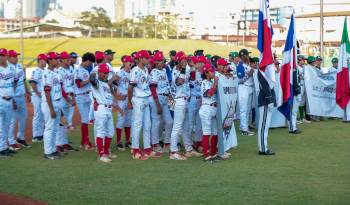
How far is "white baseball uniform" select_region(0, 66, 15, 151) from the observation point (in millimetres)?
11461

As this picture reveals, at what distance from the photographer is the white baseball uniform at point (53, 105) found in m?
11.1

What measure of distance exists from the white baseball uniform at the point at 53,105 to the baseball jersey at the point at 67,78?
24.3 inches

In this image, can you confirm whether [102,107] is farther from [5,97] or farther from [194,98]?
[5,97]

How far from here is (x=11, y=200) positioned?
25.9ft

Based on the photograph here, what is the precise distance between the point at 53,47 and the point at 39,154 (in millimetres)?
58712

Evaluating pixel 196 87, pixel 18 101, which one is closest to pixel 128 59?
pixel 196 87

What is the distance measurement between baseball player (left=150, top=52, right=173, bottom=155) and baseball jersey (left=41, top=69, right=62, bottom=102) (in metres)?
1.87

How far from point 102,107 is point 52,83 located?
3.80 feet

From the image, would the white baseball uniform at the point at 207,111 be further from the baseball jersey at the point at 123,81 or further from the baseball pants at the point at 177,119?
the baseball jersey at the point at 123,81

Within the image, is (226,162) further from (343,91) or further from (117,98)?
(343,91)

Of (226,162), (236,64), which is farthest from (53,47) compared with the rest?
(226,162)

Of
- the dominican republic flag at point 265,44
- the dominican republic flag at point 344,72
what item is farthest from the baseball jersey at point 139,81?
the dominican republic flag at point 344,72

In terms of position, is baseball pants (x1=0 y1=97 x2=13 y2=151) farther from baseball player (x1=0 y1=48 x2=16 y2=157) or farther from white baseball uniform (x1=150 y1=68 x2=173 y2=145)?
white baseball uniform (x1=150 y1=68 x2=173 y2=145)

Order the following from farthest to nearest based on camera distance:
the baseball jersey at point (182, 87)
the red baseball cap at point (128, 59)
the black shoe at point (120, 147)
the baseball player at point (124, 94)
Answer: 1. the black shoe at point (120, 147)
2. the baseball player at point (124, 94)
3. the red baseball cap at point (128, 59)
4. the baseball jersey at point (182, 87)
